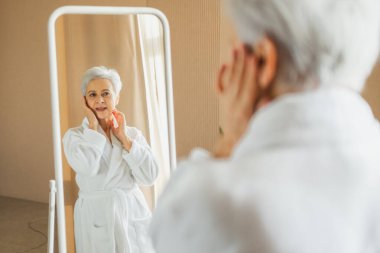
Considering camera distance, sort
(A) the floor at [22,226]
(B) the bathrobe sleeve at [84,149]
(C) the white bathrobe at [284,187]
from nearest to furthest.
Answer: (C) the white bathrobe at [284,187] < (B) the bathrobe sleeve at [84,149] < (A) the floor at [22,226]

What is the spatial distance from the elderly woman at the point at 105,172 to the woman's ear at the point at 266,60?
3.28ft

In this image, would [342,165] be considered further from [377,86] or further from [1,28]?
[1,28]

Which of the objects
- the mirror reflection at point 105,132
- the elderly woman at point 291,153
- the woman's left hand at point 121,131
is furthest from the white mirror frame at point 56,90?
the elderly woman at point 291,153

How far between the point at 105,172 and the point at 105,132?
0.12 meters

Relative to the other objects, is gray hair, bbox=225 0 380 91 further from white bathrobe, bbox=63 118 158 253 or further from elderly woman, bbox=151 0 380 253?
white bathrobe, bbox=63 118 158 253

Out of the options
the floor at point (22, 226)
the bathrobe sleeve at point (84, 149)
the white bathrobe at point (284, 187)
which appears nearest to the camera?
the white bathrobe at point (284, 187)

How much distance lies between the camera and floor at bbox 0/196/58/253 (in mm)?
3064

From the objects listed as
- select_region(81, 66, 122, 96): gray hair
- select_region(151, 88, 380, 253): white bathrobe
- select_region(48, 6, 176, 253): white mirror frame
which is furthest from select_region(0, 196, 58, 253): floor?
select_region(151, 88, 380, 253): white bathrobe

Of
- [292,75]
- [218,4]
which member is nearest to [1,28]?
[218,4]

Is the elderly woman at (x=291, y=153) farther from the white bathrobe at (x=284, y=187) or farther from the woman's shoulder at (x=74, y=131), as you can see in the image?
the woman's shoulder at (x=74, y=131)

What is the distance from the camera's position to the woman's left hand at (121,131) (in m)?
1.53

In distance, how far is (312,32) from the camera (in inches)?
20.8

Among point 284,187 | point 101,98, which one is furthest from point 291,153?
point 101,98

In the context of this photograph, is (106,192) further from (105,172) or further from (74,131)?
(74,131)
